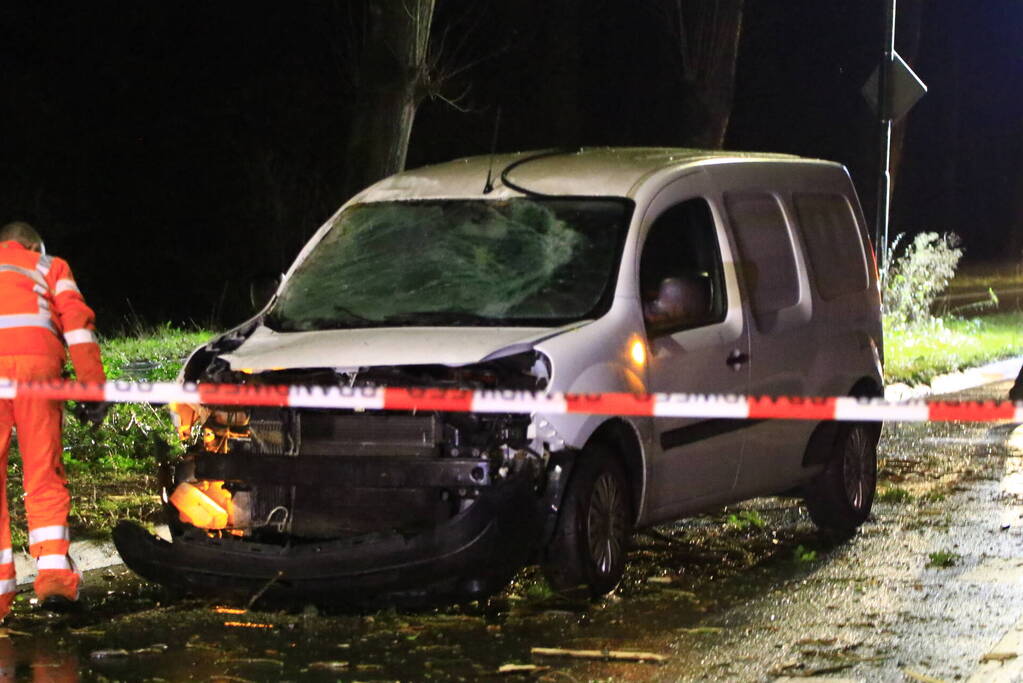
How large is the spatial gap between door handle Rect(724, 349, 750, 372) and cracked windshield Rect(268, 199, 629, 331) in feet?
2.48

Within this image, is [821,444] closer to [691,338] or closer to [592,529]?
[691,338]

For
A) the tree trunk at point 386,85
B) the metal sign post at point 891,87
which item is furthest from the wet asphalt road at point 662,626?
the metal sign post at point 891,87

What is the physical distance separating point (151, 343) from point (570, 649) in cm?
901

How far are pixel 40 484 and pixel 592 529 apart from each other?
2.19 m

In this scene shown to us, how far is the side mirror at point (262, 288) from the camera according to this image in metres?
8.23

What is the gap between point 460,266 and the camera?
789cm

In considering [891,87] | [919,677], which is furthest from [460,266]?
[891,87]

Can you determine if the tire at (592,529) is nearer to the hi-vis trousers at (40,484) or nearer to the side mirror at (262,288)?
the side mirror at (262,288)

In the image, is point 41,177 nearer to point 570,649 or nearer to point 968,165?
point 570,649

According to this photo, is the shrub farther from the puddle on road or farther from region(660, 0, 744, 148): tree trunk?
the puddle on road

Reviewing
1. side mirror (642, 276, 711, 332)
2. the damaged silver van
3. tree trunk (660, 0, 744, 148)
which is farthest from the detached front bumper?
tree trunk (660, 0, 744, 148)

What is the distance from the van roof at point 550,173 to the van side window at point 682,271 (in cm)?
23

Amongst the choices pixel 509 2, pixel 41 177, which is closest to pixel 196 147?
pixel 41 177

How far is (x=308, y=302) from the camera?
7984 mm
